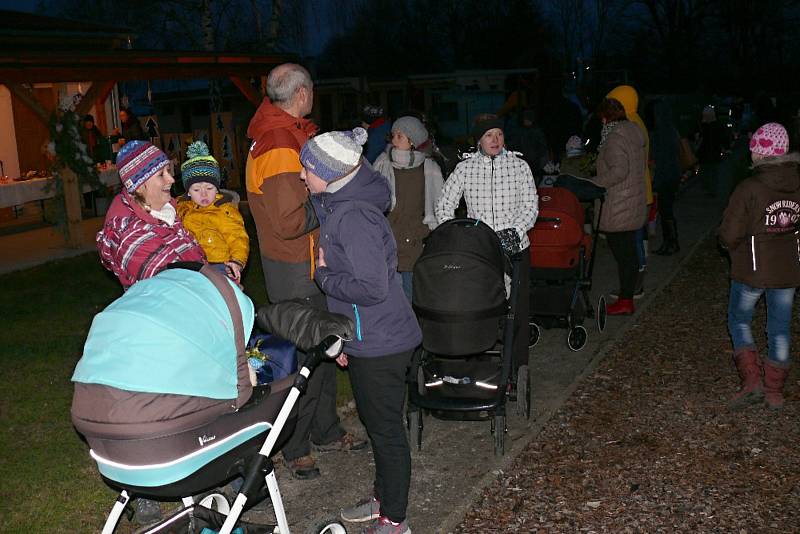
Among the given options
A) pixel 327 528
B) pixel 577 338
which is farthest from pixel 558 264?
pixel 327 528

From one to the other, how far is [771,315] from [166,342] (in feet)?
14.6

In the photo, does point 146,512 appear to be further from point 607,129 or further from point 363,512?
point 607,129

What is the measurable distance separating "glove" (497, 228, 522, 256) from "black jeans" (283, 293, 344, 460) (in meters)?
1.27

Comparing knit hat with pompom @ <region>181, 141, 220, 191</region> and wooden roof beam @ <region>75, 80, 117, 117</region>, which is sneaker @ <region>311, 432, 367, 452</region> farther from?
wooden roof beam @ <region>75, 80, 117, 117</region>

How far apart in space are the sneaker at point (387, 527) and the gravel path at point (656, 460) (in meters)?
0.38

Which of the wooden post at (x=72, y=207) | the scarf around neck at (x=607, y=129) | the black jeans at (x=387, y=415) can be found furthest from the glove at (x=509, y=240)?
the wooden post at (x=72, y=207)

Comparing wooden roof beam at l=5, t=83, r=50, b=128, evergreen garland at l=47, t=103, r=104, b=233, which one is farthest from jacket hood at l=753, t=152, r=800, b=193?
wooden roof beam at l=5, t=83, r=50, b=128

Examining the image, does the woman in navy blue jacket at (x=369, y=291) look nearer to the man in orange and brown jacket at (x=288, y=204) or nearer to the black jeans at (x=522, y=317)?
the man in orange and brown jacket at (x=288, y=204)

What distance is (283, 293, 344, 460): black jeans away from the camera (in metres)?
4.89

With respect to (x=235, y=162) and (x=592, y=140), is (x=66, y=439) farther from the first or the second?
(x=235, y=162)

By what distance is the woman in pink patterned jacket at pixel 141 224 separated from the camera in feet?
13.2

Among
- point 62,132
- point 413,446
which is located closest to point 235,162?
point 62,132

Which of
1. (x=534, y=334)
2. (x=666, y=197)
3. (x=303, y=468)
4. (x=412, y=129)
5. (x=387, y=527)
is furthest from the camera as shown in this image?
(x=666, y=197)

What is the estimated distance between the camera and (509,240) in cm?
543
